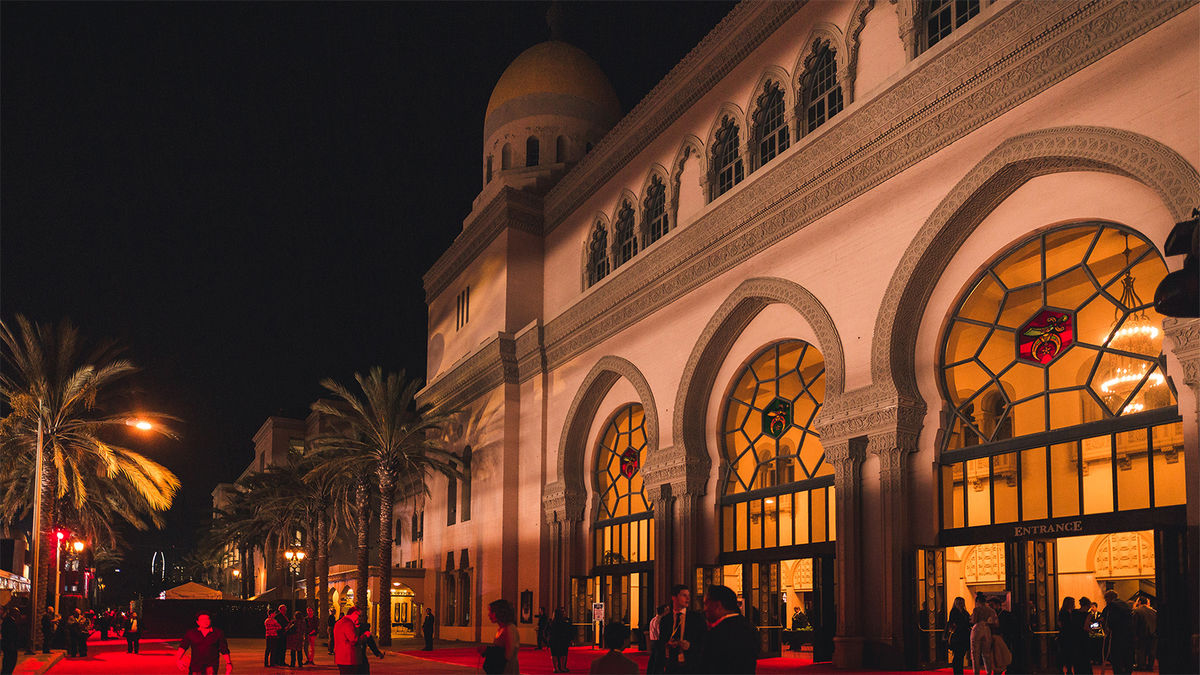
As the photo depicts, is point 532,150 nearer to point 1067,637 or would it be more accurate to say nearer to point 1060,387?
point 1060,387

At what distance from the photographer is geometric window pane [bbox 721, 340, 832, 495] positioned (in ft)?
94.9

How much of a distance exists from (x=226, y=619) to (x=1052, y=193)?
137ft

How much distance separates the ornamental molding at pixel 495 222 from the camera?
45156 millimetres

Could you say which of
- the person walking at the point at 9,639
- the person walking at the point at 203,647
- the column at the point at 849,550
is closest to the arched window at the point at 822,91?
the column at the point at 849,550

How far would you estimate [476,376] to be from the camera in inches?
1836

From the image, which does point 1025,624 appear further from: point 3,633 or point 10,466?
point 10,466

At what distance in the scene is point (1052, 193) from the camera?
22016mm

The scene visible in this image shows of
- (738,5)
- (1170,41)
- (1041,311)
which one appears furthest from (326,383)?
(1170,41)

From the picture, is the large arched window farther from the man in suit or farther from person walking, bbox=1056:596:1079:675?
the man in suit

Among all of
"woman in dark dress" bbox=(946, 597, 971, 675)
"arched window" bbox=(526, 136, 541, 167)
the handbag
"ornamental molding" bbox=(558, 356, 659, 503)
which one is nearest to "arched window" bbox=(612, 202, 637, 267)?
"ornamental molding" bbox=(558, 356, 659, 503)

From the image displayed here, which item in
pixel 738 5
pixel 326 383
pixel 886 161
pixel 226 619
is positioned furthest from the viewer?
pixel 226 619

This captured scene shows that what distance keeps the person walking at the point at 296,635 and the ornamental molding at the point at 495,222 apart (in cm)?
1990

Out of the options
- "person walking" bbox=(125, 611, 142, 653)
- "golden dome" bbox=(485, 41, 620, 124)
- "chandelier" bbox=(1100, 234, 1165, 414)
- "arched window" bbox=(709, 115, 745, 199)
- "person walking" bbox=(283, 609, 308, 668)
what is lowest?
"person walking" bbox=(125, 611, 142, 653)

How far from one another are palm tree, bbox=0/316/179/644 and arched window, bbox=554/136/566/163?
21.8m
